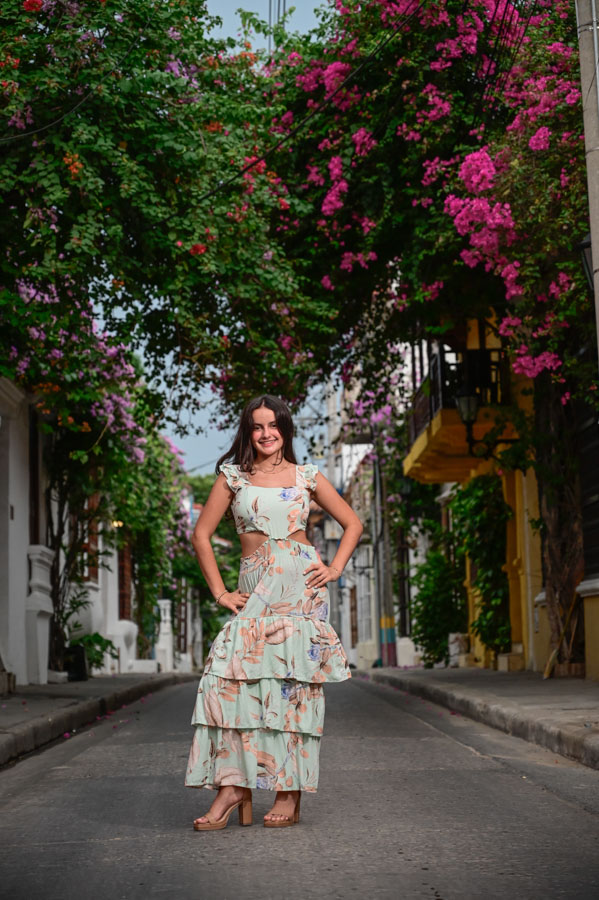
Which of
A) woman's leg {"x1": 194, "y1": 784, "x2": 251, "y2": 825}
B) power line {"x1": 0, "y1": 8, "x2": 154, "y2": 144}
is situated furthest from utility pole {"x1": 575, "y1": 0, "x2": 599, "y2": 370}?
woman's leg {"x1": 194, "y1": 784, "x2": 251, "y2": 825}

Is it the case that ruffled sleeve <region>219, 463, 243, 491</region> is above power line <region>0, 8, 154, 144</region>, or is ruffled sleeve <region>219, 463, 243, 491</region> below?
below

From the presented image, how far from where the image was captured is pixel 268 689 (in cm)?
553

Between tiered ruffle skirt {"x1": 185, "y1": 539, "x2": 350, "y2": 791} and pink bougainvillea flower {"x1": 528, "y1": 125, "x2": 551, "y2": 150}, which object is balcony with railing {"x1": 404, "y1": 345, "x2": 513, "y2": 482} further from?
tiered ruffle skirt {"x1": 185, "y1": 539, "x2": 350, "y2": 791}

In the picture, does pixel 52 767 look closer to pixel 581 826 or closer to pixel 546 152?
pixel 581 826

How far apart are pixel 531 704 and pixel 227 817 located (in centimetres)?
617

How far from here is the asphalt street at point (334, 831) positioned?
4.49 m

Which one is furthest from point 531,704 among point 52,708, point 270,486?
point 270,486

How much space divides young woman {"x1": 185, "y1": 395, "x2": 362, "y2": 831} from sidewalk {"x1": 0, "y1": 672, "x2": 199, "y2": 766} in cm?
400

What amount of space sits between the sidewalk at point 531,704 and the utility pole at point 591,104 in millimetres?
2757

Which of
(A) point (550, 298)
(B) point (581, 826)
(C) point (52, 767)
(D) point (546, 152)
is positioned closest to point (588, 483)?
(A) point (550, 298)

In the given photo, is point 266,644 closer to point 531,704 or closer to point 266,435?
point 266,435

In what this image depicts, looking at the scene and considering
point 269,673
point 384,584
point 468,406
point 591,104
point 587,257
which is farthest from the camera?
point 384,584

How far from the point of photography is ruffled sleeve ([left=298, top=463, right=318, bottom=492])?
5.82 metres

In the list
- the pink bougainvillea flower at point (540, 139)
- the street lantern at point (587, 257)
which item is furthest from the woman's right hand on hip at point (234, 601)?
the pink bougainvillea flower at point (540, 139)
